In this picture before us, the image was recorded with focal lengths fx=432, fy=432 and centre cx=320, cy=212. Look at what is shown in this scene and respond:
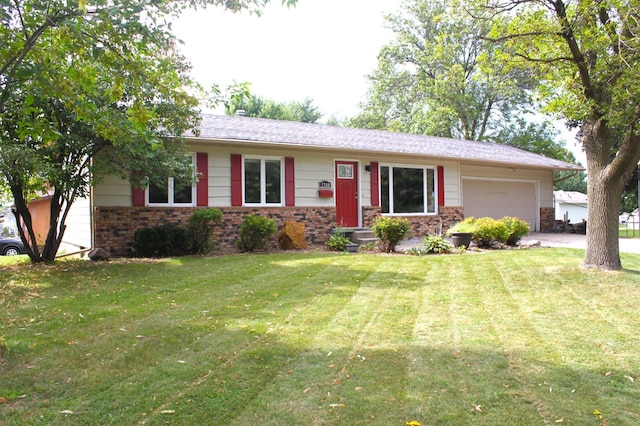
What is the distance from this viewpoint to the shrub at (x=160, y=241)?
9.94 m

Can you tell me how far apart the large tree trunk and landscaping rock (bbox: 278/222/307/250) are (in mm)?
6481

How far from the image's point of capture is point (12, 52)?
4.02 metres

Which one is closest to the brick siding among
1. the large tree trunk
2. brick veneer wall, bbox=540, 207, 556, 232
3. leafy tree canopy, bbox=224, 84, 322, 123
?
the large tree trunk

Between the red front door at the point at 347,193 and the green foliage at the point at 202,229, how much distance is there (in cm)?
396

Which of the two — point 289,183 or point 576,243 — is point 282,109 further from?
point 576,243

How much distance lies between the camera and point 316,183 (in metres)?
12.7

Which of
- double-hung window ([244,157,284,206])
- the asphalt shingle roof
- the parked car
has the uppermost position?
the asphalt shingle roof

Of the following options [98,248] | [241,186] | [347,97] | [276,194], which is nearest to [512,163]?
[276,194]

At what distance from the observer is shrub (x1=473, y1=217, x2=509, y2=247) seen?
35.9 ft

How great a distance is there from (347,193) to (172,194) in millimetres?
5105

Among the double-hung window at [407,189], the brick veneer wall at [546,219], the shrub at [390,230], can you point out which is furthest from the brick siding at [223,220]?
the brick veneer wall at [546,219]

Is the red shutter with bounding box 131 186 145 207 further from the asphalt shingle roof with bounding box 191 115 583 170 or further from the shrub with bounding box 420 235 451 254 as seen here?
the shrub with bounding box 420 235 451 254

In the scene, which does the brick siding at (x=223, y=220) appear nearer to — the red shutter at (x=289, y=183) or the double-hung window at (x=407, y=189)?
the red shutter at (x=289, y=183)

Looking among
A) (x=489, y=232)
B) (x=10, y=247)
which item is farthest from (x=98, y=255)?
(x=10, y=247)
